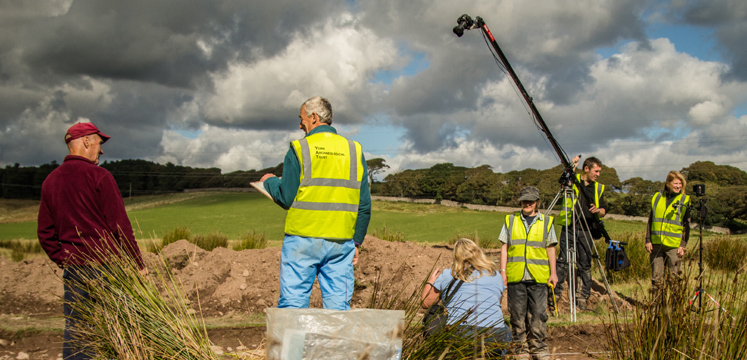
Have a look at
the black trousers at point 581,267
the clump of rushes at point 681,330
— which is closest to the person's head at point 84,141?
the clump of rushes at point 681,330

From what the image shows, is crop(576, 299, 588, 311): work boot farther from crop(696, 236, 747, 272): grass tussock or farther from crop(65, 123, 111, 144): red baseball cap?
crop(65, 123, 111, 144): red baseball cap

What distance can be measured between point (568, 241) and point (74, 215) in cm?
642

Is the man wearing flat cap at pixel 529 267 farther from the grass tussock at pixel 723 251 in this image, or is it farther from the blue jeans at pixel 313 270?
the grass tussock at pixel 723 251

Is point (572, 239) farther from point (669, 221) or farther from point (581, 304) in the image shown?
point (669, 221)

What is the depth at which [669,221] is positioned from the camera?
22.9 ft

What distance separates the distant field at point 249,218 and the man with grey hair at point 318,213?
23.2 meters

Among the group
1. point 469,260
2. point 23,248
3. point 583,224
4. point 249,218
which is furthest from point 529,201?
point 249,218

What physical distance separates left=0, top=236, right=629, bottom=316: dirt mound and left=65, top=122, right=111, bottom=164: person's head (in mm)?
4500

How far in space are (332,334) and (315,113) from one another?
2163 mm

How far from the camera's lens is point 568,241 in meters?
7.14

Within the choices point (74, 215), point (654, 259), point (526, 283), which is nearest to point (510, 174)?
point (654, 259)

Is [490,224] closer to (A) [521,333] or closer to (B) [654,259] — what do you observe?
(B) [654,259]

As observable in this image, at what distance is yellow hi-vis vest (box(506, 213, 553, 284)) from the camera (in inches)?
194

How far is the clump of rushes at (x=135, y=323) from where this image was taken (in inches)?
96.5
